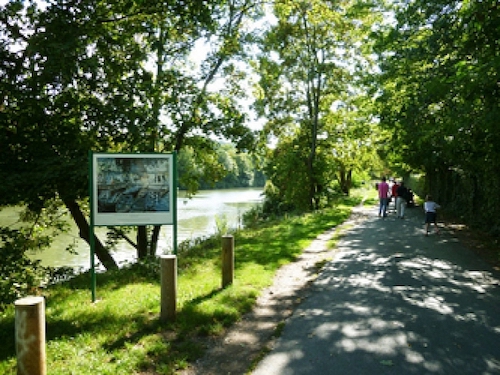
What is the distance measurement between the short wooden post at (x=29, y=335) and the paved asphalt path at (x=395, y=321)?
2161 mm

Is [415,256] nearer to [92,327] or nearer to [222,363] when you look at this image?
[222,363]

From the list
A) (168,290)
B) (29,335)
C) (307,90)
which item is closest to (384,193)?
(307,90)

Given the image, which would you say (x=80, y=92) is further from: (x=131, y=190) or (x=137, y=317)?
(x=137, y=317)

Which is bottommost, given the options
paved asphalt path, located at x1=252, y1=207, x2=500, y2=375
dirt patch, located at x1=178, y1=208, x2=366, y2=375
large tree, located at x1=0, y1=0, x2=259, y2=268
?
dirt patch, located at x1=178, y1=208, x2=366, y2=375

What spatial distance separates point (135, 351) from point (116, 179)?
289 cm

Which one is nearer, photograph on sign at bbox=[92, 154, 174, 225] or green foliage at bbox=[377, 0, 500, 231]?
photograph on sign at bbox=[92, 154, 174, 225]

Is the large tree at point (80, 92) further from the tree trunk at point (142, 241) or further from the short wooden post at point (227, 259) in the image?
the short wooden post at point (227, 259)

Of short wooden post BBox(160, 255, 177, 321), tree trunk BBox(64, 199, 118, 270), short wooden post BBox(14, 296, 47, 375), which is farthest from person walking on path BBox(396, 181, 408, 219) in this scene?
short wooden post BBox(14, 296, 47, 375)

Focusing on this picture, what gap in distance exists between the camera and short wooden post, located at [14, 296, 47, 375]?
3932 mm

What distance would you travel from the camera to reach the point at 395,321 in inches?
232

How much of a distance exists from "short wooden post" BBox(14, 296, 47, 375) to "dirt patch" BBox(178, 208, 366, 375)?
4.84 feet

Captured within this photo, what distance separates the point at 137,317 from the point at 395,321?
3643 mm

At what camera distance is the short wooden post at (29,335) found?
3.93 meters

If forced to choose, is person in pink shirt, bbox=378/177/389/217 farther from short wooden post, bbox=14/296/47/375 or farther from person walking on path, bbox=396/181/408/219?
short wooden post, bbox=14/296/47/375
